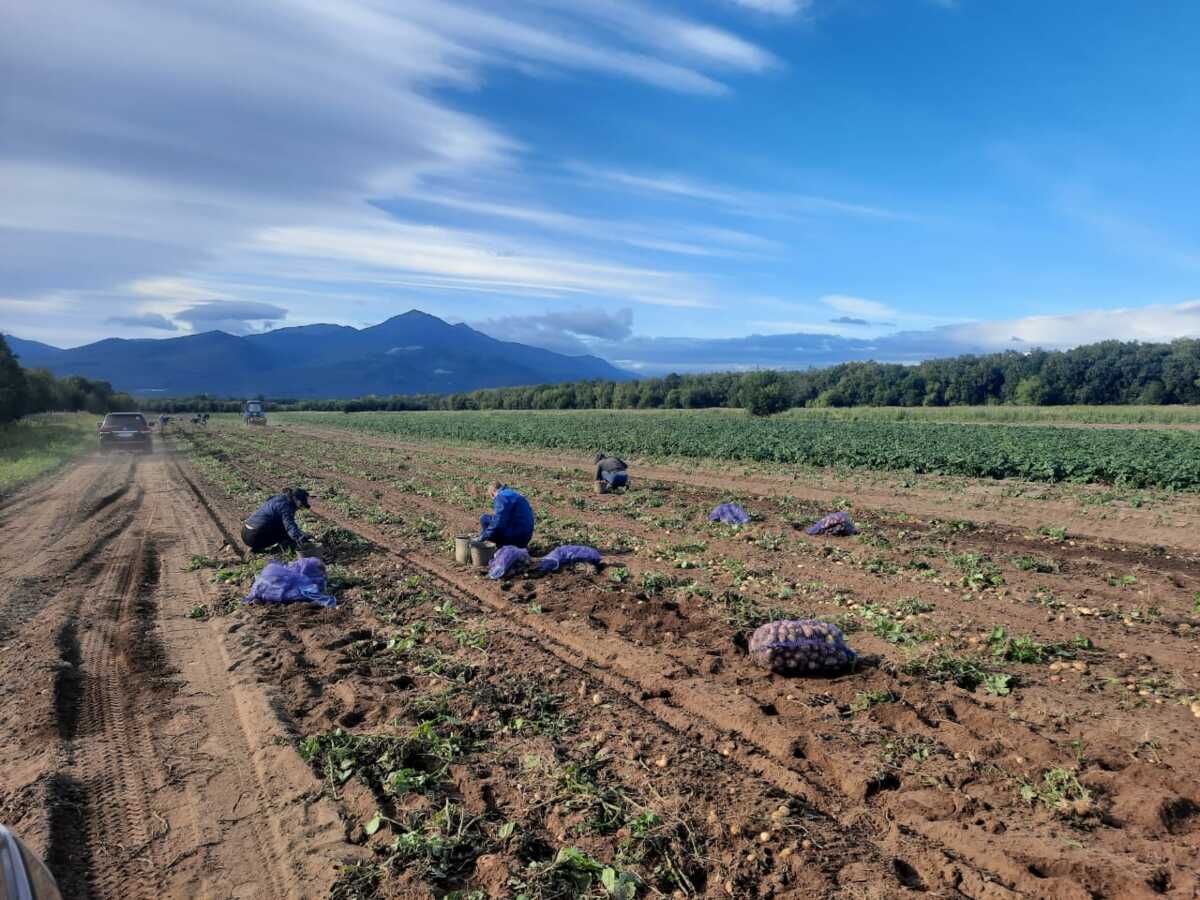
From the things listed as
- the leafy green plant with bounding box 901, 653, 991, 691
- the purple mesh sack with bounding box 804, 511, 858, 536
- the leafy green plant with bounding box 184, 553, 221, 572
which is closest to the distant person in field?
the purple mesh sack with bounding box 804, 511, 858, 536

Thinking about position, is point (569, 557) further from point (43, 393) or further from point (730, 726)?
point (43, 393)

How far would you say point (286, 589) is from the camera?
850cm

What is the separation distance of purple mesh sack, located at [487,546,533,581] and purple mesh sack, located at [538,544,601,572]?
249 millimetres

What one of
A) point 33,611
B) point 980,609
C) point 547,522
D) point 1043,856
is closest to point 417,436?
point 547,522

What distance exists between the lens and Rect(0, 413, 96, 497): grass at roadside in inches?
837

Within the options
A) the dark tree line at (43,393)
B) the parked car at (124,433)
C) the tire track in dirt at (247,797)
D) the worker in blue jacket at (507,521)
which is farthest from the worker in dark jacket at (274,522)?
the dark tree line at (43,393)

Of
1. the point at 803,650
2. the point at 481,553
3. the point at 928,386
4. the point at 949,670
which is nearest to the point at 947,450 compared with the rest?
the point at 481,553

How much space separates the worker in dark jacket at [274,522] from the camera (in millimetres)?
10227

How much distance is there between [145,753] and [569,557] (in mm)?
5694

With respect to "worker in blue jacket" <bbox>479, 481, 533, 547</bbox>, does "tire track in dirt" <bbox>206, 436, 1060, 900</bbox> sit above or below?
below

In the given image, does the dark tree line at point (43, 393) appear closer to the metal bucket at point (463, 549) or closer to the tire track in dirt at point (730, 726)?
the metal bucket at point (463, 549)

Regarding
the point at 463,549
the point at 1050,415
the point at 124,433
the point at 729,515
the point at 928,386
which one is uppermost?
the point at 928,386

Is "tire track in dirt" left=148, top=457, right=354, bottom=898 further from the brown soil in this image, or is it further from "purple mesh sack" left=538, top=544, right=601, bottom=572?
"purple mesh sack" left=538, top=544, right=601, bottom=572

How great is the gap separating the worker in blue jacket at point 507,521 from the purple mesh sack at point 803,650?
4651 millimetres
